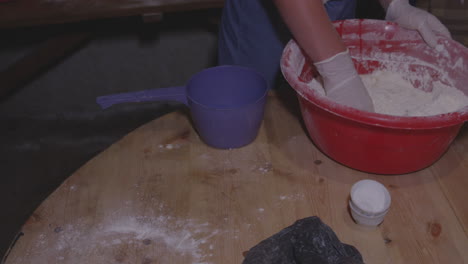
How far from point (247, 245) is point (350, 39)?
0.61 metres

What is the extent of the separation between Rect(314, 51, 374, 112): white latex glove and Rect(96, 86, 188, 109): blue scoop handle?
0.34 meters

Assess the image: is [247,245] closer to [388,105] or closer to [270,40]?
[388,105]

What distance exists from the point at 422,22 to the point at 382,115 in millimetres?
400

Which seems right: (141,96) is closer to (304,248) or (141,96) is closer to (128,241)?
(128,241)

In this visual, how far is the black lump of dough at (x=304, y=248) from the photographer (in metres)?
0.76

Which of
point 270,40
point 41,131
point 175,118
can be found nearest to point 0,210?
point 41,131

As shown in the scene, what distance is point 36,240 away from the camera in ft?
2.85

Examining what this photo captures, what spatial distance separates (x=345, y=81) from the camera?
3.18ft

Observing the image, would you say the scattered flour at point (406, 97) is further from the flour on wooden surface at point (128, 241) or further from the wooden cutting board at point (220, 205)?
the flour on wooden surface at point (128, 241)

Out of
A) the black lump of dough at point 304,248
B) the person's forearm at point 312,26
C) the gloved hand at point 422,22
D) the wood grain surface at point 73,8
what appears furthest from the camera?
the wood grain surface at point 73,8

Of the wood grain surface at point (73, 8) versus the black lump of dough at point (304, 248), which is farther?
the wood grain surface at point (73, 8)

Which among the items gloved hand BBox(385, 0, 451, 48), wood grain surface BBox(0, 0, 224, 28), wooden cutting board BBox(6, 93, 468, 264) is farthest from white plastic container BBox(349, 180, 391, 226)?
wood grain surface BBox(0, 0, 224, 28)

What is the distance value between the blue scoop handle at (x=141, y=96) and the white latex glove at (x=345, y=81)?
0.34 m

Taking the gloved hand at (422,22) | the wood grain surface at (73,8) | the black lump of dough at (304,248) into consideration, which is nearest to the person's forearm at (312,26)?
the gloved hand at (422,22)
